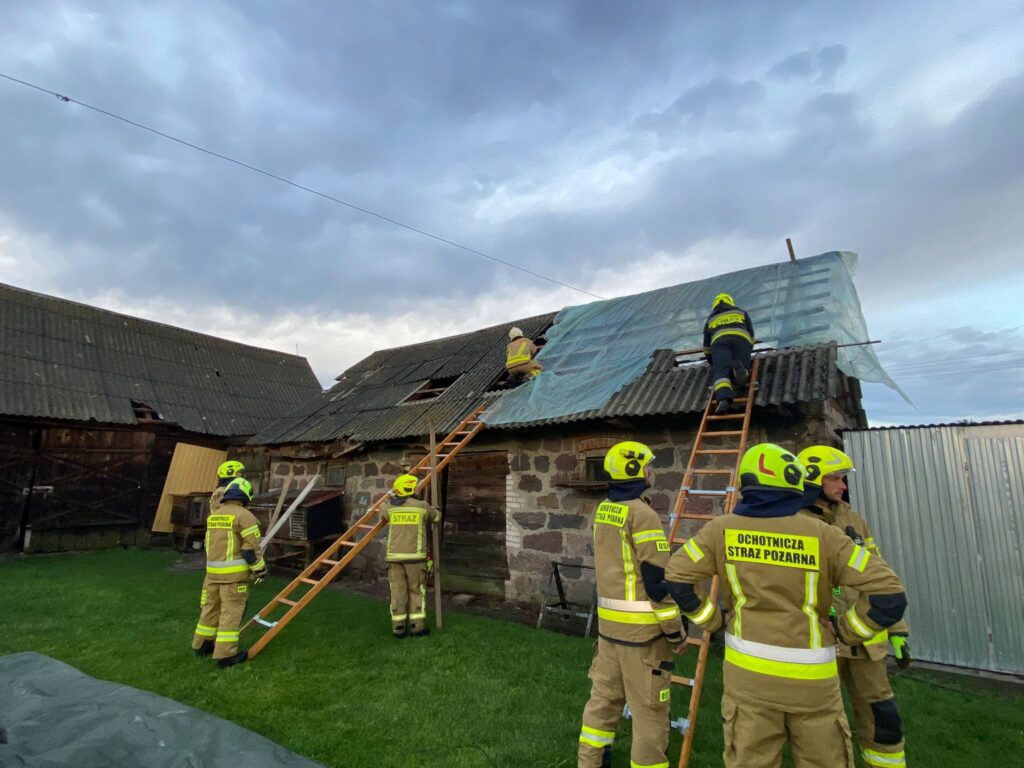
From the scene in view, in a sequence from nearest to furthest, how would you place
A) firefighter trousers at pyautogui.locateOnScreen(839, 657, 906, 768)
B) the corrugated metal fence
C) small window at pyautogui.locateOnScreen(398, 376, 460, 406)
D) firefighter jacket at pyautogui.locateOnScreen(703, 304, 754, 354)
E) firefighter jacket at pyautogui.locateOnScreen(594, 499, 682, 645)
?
firefighter trousers at pyautogui.locateOnScreen(839, 657, 906, 768) < firefighter jacket at pyautogui.locateOnScreen(594, 499, 682, 645) < the corrugated metal fence < firefighter jacket at pyautogui.locateOnScreen(703, 304, 754, 354) < small window at pyautogui.locateOnScreen(398, 376, 460, 406)

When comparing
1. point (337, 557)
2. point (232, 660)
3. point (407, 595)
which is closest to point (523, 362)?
point (407, 595)

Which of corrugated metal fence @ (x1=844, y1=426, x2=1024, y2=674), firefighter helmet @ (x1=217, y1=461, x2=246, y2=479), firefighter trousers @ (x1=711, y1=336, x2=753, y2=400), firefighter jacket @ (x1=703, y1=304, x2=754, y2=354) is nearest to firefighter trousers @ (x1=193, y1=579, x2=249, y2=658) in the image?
firefighter helmet @ (x1=217, y1=461, x2=246, y2=479)

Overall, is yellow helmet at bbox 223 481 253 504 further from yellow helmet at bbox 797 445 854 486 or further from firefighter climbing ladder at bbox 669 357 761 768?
yellow helmet at bbox 797 445 854 486

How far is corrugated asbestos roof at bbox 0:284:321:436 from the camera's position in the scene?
13.1 m

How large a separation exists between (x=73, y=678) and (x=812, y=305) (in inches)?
341

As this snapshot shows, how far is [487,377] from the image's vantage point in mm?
10359

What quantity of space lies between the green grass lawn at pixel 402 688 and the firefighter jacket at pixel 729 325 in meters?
3.47

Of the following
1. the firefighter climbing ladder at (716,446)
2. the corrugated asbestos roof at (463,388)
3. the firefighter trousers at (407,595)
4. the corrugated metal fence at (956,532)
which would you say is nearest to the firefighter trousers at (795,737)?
the firefighter climbing ladder at (716,446)

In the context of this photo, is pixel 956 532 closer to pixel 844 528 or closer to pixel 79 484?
pixel 844 528

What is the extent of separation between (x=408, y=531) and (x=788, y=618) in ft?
16.0

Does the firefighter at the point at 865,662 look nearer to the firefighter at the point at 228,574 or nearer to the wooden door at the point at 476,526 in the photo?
the firefighter at the point at 228,574

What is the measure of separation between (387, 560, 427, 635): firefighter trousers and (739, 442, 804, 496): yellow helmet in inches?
187

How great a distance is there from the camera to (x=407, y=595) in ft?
21.4

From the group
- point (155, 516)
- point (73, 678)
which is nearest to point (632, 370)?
point (73, 678)
